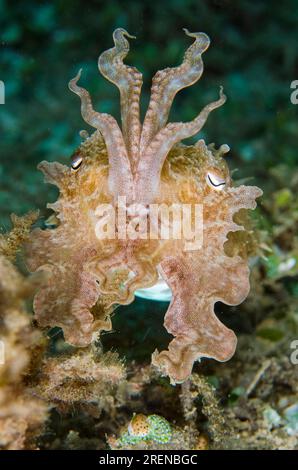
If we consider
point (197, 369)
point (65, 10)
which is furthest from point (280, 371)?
point (65, 10)

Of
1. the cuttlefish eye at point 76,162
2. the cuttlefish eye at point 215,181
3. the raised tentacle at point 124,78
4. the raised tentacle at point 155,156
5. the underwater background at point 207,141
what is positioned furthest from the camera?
the underwater background at point 207,141

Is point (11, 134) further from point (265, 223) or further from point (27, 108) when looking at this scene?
point (265, 223)

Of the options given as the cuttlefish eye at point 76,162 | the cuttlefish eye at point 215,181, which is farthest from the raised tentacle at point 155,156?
the cuttlefish eye at point 76,162

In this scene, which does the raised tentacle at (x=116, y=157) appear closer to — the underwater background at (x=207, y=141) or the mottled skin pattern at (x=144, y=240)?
the mottled skin pattern at (x=144, y=240)

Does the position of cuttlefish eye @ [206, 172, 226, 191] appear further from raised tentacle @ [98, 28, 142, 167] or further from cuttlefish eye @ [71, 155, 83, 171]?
cuttlefish eye @ [71, 155, 83, 171]

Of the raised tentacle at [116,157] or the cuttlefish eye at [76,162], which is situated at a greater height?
the cuttlefish eye at [76,162]

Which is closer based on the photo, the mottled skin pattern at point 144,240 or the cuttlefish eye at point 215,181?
the mottled skin pattern at point 144,240

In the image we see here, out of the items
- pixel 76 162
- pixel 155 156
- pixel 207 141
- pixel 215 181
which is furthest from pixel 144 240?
pixel 207 141
